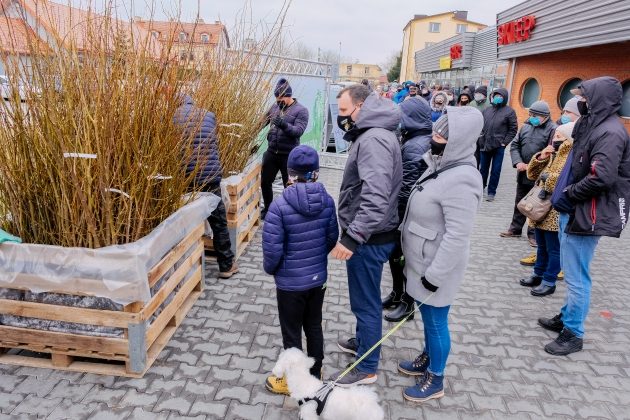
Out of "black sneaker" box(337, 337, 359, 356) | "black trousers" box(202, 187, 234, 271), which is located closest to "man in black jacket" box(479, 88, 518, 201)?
"black trousers" box(202, 187, 234, 271)

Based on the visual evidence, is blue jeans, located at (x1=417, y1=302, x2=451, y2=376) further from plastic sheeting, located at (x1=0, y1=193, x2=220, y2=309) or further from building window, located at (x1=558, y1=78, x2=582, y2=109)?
building window, located at (x1=558, y1=78, x2=582, y2=109)

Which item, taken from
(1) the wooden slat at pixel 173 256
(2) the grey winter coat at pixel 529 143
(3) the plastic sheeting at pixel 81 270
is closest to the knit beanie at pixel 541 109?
(2) the grey winter coat at pixel 529 143

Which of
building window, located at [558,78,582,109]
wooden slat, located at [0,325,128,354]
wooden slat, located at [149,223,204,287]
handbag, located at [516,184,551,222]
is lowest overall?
wooden slat, located at [0,325,128,354]

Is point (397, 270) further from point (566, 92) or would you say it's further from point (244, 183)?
point (566, 92)

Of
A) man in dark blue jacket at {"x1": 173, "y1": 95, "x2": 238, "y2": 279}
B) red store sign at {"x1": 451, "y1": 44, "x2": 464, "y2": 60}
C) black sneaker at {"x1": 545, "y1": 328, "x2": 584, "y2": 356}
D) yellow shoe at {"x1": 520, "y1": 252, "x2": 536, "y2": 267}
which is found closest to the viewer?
black sneaker at {"x1": 545, "y1": 328, "x2": 584, "y2": 356}

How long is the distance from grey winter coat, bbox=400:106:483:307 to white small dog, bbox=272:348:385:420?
77 centimetres

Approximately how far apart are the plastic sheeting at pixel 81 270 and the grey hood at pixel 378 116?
1435 mm

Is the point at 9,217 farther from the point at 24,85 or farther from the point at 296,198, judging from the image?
the point at 296,198

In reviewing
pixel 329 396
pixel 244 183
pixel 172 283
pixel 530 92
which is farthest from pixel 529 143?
pixel 530 92

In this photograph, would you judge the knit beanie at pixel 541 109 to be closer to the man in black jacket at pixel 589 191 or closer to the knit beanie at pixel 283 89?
the man in black jacket at pixel 589 191

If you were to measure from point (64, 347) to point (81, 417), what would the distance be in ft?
1.45

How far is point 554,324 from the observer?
3469 millimetres

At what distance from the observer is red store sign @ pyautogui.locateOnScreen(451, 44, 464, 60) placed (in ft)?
72.2

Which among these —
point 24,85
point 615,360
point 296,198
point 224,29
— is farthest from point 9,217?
point 615,360
